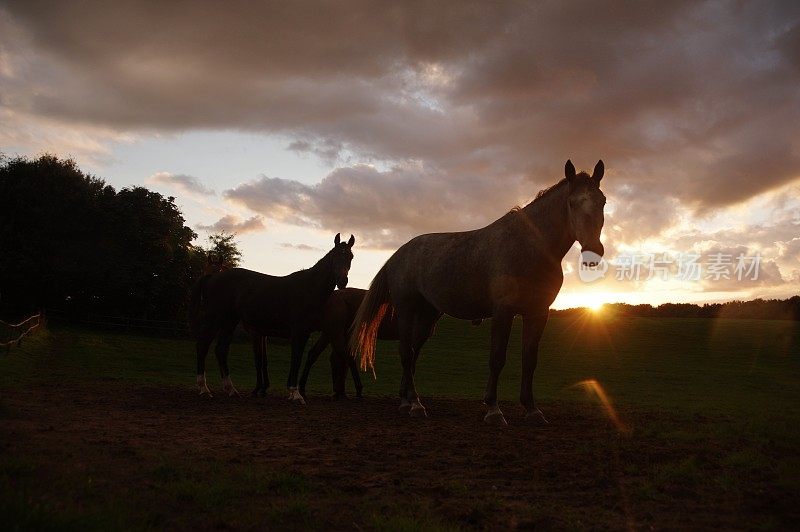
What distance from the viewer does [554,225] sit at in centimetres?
914

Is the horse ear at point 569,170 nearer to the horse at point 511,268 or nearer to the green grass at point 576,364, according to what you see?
the horse at point 511,268

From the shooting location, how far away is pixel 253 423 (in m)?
8.91

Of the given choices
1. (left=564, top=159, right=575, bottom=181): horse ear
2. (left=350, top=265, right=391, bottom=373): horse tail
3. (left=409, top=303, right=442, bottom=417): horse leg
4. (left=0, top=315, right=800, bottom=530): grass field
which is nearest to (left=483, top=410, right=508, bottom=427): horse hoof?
(left=0, top=315, right=800, bottom=530): grass field

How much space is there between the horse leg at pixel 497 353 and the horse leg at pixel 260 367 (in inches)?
240

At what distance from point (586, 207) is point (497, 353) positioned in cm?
262

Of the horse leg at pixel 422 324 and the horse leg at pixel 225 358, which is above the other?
the horse leg at pixel 422 324

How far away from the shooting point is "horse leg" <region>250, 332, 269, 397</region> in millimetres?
13539

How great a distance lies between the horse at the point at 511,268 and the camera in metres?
8.81

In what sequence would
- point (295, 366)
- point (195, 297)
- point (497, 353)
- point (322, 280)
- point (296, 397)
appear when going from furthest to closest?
point (195, 297) → point (322, 280) → point (295, 366) → point (296, 397) → point (497, 353)

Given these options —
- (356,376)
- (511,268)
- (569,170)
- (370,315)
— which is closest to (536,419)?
(511,268)

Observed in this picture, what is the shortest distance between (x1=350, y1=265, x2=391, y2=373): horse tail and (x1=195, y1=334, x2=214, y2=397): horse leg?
3.51m

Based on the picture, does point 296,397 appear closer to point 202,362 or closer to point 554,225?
point 202,362

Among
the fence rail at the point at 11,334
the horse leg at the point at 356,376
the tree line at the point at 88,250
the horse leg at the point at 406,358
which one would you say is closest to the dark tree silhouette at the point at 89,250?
the tree line at the point at 88,250

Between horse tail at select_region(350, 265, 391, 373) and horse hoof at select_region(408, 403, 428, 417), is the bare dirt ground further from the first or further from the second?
horse tail at select_region(350, 265, 391, 373)
